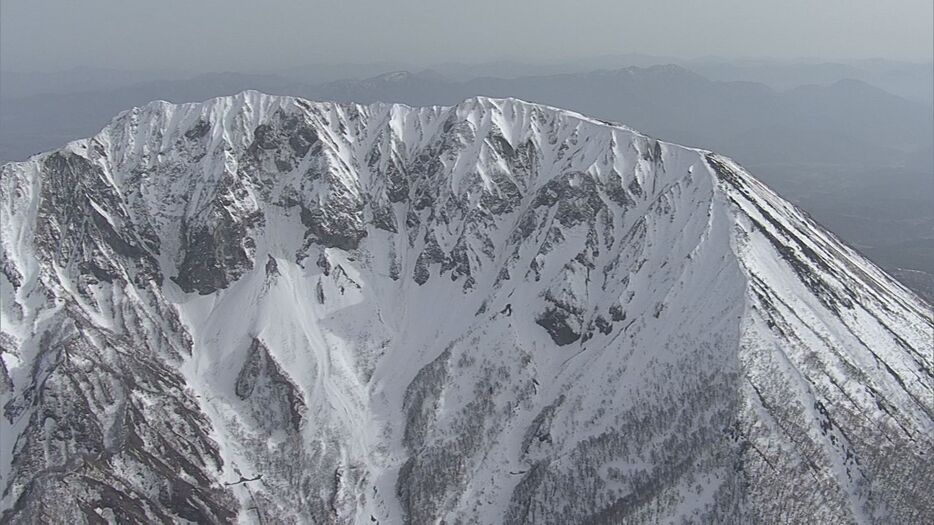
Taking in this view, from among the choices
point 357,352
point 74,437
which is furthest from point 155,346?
point 357,352

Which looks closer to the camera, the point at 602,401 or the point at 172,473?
the point at 172,473

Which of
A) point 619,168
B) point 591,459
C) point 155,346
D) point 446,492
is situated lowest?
point 446,492

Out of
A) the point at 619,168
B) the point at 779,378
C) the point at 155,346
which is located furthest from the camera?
the point at 619,168

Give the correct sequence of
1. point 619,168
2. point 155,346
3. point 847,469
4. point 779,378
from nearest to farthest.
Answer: point 847,469, point 779,378, point 155,346, point 619,168

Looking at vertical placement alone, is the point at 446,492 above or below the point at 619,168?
below

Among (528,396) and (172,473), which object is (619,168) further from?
(172,473)

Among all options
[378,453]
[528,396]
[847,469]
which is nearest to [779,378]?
[847,469]

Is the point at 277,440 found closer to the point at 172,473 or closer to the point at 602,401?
the point at 172,473
